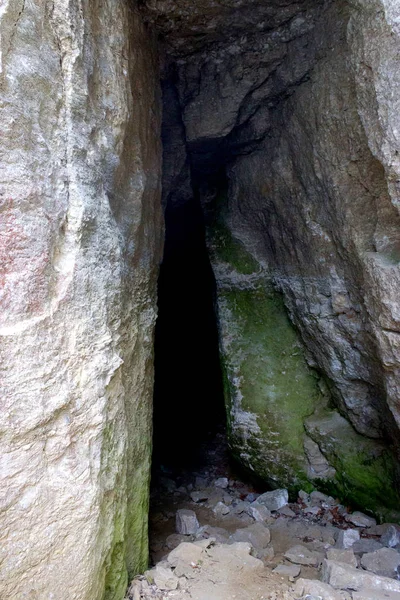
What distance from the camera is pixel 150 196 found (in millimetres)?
3752

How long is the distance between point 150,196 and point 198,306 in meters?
5.22

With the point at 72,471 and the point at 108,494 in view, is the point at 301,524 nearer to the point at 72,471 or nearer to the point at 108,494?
the point at 108,494

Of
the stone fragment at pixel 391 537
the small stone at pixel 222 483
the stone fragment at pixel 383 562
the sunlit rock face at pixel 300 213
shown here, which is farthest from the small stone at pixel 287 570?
the small stone at pixel 222 483

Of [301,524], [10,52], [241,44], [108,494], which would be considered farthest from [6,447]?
[241,44]

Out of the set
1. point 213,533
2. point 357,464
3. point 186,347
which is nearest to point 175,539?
point 213,533

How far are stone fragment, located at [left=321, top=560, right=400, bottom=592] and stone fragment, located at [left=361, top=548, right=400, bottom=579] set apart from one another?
42 centimetres

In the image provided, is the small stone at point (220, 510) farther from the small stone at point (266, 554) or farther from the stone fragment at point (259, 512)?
the small stone at point (266, 554)

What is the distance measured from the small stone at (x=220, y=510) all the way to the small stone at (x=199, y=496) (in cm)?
31

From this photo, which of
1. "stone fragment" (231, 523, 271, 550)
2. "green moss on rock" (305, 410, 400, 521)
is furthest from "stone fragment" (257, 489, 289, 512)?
"stone fragment" (231, 523, 271, 550)

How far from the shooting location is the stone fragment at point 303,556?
345 centimetres

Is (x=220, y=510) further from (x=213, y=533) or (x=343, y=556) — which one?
(x=343, y=556)

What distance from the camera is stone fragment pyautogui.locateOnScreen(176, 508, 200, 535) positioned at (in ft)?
13.7

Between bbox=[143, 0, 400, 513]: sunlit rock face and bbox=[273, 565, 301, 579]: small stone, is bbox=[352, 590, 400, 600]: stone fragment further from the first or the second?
bbox=[143, 0, 400, 513]: sunlit rock face

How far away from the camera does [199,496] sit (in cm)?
502
